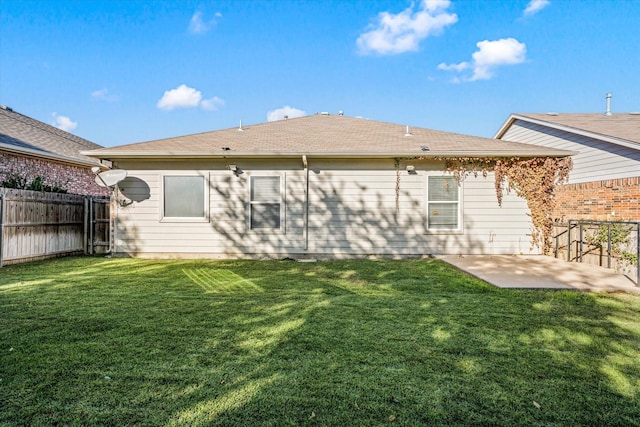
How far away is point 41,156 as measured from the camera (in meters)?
10.6

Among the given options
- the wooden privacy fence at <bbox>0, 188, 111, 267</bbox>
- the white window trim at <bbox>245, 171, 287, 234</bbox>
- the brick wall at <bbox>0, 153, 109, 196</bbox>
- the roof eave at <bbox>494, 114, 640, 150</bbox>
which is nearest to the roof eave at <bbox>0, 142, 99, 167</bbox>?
the brick wall at <bbox>0, 153, 109, 196</bbox>

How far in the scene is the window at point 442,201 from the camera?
8273 millimetres

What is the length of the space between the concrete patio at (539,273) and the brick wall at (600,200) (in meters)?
1.00

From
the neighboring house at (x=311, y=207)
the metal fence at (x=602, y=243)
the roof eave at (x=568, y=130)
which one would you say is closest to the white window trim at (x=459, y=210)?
the neighboring house at (x=311, y=207)

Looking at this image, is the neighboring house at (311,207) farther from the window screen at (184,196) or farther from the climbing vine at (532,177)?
the climbing vine at (532,177)

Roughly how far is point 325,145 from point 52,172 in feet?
29.4

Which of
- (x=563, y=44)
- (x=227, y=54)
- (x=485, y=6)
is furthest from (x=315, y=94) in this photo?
(x=563, y=44)

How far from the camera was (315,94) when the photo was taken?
750 inches

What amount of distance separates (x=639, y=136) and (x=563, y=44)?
9027mm

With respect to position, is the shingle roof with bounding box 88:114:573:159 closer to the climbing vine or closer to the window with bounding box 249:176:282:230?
the climbing vine

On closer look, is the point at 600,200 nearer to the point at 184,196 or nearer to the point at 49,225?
the point at 184,196

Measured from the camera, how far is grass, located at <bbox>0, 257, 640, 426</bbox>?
6.81 ft

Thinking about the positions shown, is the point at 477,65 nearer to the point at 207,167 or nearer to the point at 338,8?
the point at 338,8

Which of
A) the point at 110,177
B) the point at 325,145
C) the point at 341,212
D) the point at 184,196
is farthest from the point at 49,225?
the point at 341,212
